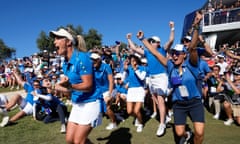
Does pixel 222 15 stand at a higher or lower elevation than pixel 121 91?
higher

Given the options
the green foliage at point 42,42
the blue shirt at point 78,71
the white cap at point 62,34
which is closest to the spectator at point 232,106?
the blue shirt at point 78,71

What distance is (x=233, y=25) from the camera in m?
19.8

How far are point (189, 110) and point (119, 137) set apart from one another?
220 cm

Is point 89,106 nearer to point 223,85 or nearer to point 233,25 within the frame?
point 223,85

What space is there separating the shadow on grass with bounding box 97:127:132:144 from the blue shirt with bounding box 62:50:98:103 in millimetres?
2510

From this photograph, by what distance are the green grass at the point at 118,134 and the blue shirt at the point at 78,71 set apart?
8.23 feet

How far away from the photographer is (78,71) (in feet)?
9.99

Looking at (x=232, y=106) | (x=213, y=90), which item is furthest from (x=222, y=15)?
(x=232, y=106)

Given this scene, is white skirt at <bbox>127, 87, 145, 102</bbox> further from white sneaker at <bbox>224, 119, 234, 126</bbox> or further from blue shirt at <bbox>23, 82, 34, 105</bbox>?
blue shirt at <bbox>23, 82, 34, 105</bbox>

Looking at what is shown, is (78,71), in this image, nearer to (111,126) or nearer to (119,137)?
(119,137)

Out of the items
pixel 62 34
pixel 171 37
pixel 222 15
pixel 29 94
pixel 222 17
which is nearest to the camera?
pixel 62 34

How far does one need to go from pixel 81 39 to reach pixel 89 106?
0.93 metres

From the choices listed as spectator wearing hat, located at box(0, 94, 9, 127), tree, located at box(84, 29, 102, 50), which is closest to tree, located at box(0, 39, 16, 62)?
tree, located at box(84, 29, 102, 50)

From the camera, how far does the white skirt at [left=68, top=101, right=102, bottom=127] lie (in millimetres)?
3178
